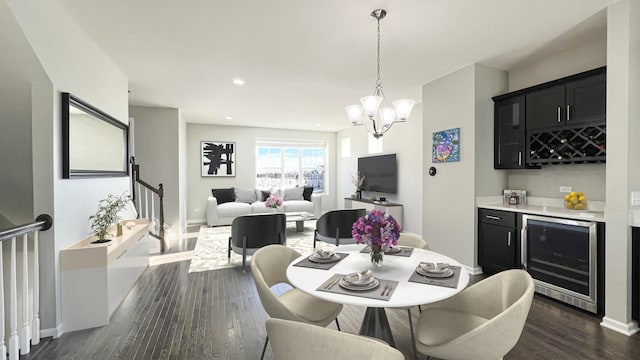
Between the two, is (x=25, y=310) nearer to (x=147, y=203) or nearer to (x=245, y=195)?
(x=147, y=203)

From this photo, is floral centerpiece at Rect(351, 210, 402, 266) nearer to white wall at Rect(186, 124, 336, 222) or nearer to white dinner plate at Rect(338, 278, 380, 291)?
white dinner plate at Rect(338, 278, 380, 291)

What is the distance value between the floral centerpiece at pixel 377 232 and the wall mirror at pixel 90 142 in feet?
8.28

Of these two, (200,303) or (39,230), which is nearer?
(39,230)

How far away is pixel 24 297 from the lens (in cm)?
A: 206

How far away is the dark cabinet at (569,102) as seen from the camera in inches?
108

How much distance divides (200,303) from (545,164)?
4242mm

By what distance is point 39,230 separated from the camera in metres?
2.26

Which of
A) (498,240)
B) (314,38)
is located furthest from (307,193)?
(314,38)

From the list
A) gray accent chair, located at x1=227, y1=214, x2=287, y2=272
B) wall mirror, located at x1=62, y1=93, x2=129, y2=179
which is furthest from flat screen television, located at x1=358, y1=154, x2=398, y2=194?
wall mirror, located at x1=62, y1=93, x2=129, y2=179

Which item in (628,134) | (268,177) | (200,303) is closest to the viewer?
(628,134)

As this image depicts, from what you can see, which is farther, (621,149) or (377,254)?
(621,149)

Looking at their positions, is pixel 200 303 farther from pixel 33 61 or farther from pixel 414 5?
pixel 414 5

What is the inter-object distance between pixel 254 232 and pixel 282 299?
6.51 feet

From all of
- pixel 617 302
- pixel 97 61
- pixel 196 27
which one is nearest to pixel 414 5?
pixel 196 27
